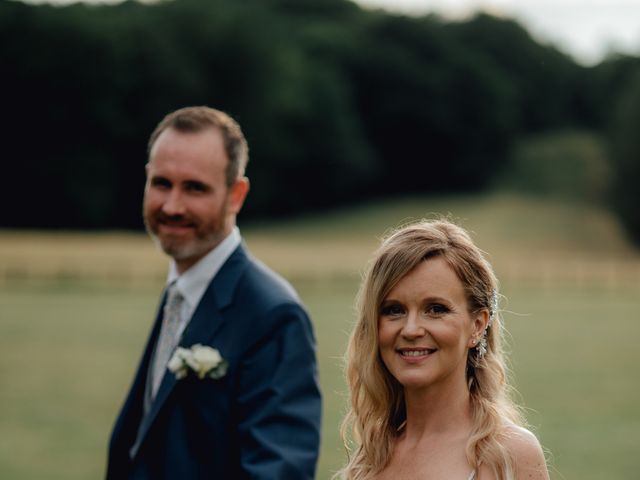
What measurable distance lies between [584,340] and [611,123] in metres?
64.1

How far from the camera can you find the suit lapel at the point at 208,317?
4141mm

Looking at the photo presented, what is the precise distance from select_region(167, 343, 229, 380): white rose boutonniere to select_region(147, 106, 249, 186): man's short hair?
0.82m

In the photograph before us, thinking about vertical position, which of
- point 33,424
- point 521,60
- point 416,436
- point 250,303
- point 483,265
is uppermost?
point 521,60

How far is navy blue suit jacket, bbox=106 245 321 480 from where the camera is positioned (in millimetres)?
3994

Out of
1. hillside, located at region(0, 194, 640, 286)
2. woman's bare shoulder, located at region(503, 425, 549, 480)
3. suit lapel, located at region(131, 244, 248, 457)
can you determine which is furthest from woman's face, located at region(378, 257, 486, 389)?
hillside, located at region(0, 194, 640, 286)

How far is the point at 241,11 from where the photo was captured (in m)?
77.6

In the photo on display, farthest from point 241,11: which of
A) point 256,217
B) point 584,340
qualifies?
point 584,340

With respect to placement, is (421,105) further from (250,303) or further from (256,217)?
(250,303)

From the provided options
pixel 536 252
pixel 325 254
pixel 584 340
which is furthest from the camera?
pixel 536 252

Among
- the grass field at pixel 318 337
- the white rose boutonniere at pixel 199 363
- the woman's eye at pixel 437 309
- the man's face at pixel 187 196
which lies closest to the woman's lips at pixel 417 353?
the woman's eye at pixel 437 309

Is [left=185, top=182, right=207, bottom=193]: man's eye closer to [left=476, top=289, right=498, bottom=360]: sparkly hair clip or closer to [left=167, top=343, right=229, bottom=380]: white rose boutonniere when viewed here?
[left=167, top=343, right=229, bottom=380]: white rose boutonniere

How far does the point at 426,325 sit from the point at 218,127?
1.64m

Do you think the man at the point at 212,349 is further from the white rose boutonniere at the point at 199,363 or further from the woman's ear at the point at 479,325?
the woman's ear at the point at 479,325

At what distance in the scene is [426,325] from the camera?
3.38 metres
